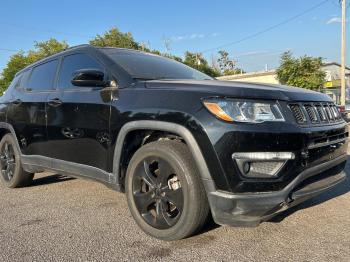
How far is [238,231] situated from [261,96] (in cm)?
124

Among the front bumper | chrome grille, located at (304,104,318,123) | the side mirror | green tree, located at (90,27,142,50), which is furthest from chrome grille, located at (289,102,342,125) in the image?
green tree, located at (90,27,142,50)

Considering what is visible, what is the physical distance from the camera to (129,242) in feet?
10.7

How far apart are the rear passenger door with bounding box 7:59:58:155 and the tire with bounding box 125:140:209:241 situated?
5.50 ft

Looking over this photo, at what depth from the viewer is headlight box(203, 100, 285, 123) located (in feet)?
9.25

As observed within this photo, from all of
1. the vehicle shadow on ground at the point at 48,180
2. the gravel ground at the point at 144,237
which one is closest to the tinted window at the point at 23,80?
the vehicle shadow on ground at the point at 48,180

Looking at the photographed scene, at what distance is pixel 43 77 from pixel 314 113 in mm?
3305

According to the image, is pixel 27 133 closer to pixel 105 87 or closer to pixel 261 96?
Answer: pixel 105 87

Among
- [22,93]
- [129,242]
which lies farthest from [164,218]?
[22,93]

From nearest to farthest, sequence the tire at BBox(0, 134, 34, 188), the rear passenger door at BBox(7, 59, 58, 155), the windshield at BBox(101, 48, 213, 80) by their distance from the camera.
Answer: the windshield at BBox(101, 48, 213, 80) < the rear passenger door at BBox(7, 59, 58, 155) < the tire at BBox(0, 134, 34, 188)

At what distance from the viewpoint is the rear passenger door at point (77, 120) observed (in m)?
3.70

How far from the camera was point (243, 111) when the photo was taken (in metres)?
2.84

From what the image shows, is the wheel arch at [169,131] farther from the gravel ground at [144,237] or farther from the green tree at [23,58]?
the green tree at [23,58]

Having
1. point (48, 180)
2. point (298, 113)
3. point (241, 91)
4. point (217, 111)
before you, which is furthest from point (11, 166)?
A: point (298, 113)

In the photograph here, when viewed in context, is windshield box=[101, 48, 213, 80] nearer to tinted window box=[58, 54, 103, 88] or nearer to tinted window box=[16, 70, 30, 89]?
tinted window box=[58, 54, 103, 88]
